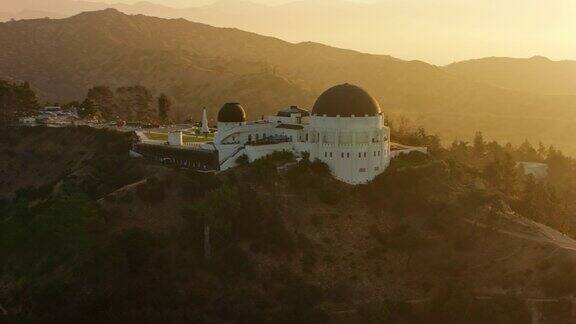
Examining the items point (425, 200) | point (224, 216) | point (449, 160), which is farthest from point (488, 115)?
point (224, 216)

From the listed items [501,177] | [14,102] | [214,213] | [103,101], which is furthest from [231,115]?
[103,101]

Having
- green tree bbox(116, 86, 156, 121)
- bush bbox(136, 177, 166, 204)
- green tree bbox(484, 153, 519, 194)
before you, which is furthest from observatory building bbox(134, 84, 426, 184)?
green tree bbox(116, 86, 156, 121)

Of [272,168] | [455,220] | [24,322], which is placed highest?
[272,168]

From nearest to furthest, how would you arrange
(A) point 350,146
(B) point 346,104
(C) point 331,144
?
(A) point 350,146 → (C) point 331,144 → (B) point 346,104

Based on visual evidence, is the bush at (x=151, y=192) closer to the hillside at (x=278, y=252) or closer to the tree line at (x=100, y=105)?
the hillside at (x=278, y=252)

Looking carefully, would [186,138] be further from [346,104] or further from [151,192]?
[346,104]

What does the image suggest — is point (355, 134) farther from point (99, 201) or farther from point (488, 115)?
point (488, 115)

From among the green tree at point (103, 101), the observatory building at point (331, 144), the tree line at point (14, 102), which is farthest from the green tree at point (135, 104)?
the observatory building at point (331, 144)
